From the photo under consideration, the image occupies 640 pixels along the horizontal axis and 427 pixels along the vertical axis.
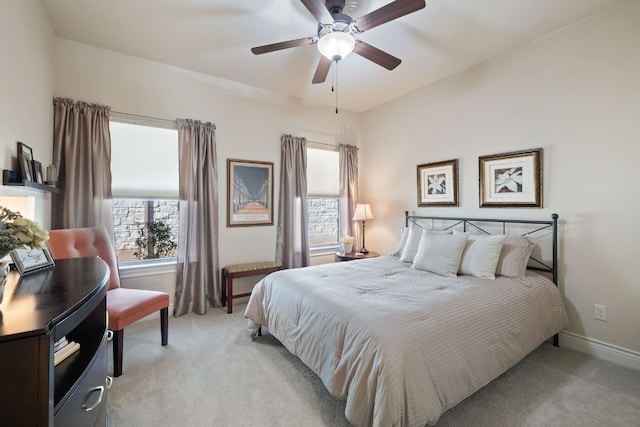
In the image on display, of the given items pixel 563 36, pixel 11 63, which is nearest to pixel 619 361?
pixel 563 36

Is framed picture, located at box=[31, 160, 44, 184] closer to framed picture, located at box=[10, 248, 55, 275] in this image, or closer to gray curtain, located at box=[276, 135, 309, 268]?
framed picture, located at box=[10, 248, 55, 275]

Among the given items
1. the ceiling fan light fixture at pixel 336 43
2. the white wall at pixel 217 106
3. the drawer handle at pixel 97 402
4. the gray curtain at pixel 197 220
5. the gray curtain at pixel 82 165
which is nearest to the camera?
the drawer handle at pixel 97 402

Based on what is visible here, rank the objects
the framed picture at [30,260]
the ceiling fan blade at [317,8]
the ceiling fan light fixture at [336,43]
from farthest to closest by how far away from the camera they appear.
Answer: the ceiling fan light fixture at [336,43], the ceiling fan blade at [317,8], the framed picture at [30,260]

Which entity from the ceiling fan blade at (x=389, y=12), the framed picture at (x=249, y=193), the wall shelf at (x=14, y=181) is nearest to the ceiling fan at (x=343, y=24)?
the ceiling fan blade at (x=389, y=12)

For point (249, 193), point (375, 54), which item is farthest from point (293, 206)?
point (375, 54)

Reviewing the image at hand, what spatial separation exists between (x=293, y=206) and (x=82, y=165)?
7.96ft

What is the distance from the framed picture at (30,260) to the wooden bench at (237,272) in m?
2.03

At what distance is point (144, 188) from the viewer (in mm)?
3244

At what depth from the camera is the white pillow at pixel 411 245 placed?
3.16 metres

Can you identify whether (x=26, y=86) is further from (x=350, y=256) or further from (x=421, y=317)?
(x=350, y=256)

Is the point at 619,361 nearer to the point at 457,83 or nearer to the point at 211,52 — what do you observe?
the point at 457,83

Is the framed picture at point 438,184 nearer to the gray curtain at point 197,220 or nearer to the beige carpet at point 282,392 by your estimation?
the beige carpet at point 282,392

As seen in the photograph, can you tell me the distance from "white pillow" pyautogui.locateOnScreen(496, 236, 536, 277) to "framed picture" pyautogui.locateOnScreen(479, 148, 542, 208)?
451mm

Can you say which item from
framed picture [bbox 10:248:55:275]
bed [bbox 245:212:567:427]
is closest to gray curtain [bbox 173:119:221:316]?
bed [bbox 245:212:567:427]
